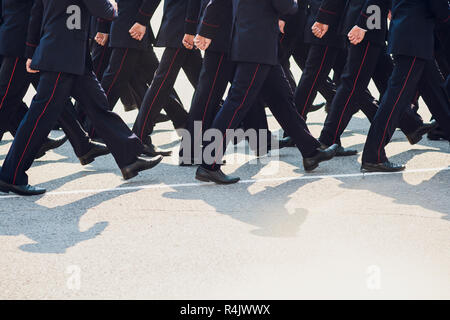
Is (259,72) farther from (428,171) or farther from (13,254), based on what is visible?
(13,254)

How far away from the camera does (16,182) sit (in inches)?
233

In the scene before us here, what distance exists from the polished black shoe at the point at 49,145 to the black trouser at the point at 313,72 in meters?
2.02

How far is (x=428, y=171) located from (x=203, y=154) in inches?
65.7

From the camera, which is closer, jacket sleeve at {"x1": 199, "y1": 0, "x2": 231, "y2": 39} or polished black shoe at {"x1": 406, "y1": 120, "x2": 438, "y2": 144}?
jacket sleeve at {"x1": 199, "y1": 0, "x2": 231, "y2": 39}

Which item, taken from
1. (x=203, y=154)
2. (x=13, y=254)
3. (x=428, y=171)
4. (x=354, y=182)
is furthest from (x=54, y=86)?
(x=428, y=171)

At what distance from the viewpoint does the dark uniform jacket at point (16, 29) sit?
643 centimetres

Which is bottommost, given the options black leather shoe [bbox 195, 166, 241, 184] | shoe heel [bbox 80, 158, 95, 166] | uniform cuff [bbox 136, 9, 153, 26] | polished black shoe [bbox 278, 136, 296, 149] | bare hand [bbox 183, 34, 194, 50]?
polished black shoe [bbox 278, 136, 296, 149]

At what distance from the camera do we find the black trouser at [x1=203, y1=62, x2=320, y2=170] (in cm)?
606

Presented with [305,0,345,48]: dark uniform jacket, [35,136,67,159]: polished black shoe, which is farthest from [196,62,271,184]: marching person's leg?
[35,136,67,159]: polished black shoe

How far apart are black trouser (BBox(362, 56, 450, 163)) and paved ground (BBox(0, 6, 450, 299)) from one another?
208mm

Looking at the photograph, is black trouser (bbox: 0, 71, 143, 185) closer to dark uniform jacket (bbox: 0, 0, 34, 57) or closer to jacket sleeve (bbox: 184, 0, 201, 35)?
dark uniform jacket (bbox: 0, 0, 34, 57)

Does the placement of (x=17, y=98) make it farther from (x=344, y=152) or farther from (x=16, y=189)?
(x=344, y=152)

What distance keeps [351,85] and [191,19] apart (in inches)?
51.4

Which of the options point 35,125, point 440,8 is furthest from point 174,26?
point 440,8
